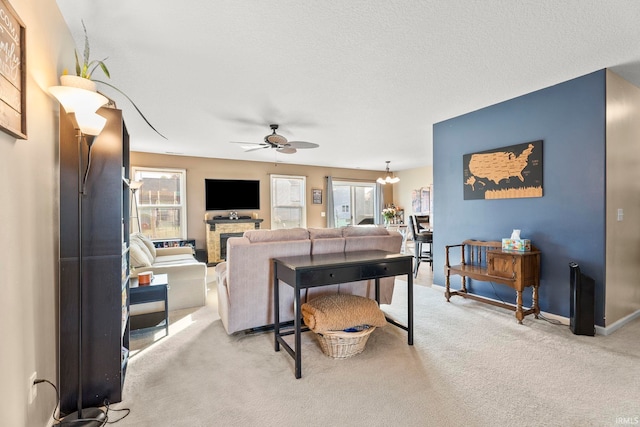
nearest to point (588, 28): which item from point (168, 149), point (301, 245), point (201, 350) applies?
point (301, 245)

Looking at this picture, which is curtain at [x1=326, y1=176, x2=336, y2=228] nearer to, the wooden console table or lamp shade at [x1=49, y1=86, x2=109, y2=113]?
the wooden console table

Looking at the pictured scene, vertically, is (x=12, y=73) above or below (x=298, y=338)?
above

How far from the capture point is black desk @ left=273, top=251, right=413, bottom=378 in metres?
2.13

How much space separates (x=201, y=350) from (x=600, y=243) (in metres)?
3.76

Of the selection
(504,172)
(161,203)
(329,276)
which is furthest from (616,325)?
(161,203)

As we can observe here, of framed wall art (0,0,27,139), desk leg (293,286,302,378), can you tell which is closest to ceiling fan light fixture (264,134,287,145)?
desk leg (293,286,302,378)

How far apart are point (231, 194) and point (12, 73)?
6.24 metres

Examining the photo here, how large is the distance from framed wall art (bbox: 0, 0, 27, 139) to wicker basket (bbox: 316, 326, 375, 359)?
2138mm

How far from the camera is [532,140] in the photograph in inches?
130

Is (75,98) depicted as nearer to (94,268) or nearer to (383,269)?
(94,268)

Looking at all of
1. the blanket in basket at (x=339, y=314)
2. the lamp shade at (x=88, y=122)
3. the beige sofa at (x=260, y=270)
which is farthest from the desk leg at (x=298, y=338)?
the lamp shade at (x=88, y=122)

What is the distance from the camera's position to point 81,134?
5.23ft

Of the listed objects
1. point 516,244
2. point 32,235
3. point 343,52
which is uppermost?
point 343,52

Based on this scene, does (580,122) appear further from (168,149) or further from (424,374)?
(168,149)
